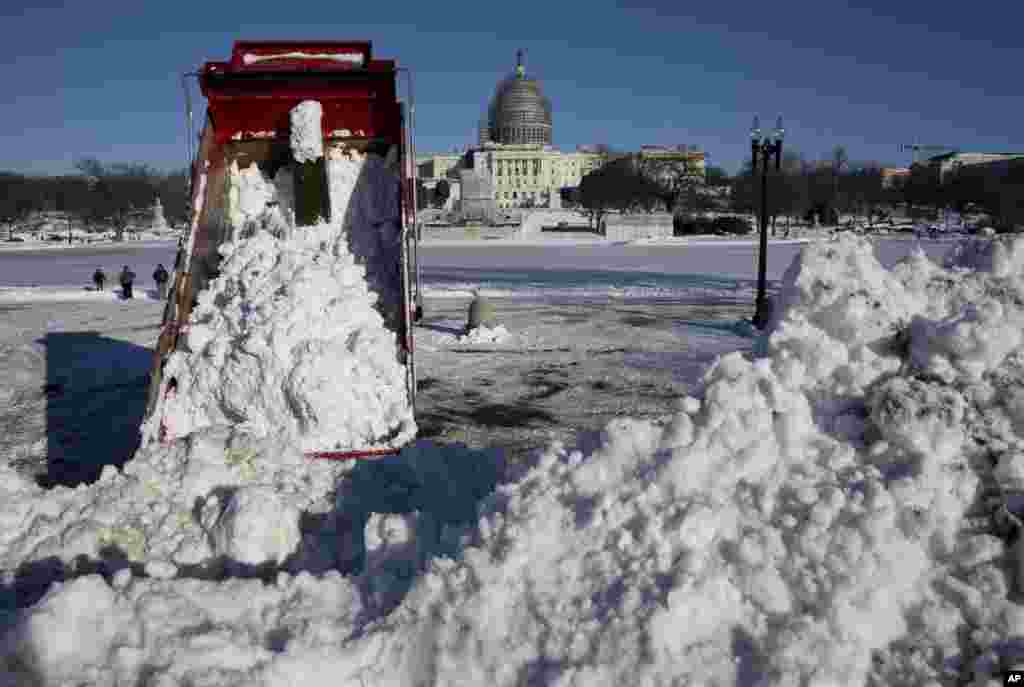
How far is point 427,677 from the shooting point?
237 cm

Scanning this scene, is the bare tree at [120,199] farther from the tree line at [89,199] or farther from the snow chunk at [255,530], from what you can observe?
the snow chunk at [255,530]

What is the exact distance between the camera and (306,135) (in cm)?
650

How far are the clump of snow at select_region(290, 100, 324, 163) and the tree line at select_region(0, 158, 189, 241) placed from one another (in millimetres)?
57365

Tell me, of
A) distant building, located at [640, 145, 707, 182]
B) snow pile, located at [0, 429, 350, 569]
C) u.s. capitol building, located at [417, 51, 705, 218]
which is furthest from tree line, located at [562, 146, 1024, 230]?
snow pile, located at [0, 429, 350, 569]

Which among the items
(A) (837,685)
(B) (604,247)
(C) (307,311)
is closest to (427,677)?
(A) (837,685)

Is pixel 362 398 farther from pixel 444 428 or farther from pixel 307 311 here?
pixel 444 428

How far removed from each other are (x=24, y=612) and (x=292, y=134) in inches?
197

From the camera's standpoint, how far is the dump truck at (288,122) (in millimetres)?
6234

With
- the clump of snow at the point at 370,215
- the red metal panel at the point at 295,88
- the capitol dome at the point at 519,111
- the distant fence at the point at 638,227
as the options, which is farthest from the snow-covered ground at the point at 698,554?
the capitol dome at the point at 519,111

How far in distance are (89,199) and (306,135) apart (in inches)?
2774

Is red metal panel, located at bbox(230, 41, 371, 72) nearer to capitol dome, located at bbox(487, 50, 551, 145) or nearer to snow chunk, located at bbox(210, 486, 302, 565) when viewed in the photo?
snow chunk, located at bbox(210, 486, 302, 565)

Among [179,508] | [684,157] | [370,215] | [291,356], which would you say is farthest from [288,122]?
[684,157]

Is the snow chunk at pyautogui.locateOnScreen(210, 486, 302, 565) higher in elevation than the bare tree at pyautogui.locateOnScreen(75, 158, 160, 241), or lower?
lower

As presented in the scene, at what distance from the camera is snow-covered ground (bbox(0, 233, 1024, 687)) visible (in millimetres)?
2236
